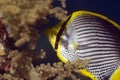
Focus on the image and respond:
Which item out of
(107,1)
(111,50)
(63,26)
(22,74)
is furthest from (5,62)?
(107,1)

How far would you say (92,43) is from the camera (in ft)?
7.29

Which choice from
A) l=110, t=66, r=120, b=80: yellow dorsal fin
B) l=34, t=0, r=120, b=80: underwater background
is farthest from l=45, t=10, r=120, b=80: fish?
l=34, t=0, r=120, b=80: underwater background

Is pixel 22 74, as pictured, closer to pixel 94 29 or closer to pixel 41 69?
pixel 41 69

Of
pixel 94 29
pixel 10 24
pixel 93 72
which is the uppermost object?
pixel 10 24

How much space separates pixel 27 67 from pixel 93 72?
79 cm

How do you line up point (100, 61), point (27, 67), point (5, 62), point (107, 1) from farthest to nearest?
point (107, 1) < point (100, 61) < point (5, 62) < point (27, 67)

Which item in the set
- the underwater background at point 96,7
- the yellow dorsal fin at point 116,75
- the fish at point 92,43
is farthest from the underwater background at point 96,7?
the yellow dorsal fin at point 116,75

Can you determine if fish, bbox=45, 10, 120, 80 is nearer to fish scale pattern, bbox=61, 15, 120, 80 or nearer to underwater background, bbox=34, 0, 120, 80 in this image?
fish scale pattern, bbox=61, 15, 120, 80

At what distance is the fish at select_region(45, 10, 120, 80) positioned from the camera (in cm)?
218

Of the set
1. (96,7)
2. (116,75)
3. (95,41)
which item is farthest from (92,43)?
(96,7)

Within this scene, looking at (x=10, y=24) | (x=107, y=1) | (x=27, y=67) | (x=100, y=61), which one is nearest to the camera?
(x=10, y=24)

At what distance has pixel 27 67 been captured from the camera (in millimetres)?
1675

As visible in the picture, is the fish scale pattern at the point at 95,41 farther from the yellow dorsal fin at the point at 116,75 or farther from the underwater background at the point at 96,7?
the underwater background at the point at 96,7

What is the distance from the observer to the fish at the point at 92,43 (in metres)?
2.18
